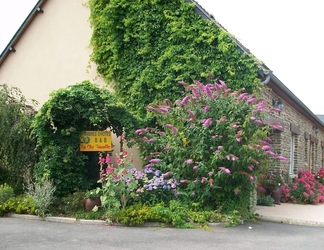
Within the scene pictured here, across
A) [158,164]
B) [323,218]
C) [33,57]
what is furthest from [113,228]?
[33,57]

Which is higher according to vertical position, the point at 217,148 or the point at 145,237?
the point at 217,148

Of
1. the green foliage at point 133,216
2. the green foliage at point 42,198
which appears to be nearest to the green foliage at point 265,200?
the green foliage at point 133,216

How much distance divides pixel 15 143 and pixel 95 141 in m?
2.14

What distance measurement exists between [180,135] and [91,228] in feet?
9.63

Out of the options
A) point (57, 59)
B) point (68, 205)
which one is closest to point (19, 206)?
point (68, 205)

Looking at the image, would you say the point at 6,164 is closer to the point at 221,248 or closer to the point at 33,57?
the point at 33,57

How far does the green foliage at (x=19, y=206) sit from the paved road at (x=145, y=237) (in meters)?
0.41

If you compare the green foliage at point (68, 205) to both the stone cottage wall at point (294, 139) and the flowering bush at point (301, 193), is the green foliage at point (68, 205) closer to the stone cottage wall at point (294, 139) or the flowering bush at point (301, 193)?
the stone cottage wall at point (294, 139)

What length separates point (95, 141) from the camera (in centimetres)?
1064

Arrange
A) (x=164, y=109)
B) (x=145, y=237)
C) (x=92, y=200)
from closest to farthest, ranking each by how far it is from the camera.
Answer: (x=145, y=237) → (x=92, y=200) → (x=164, y=109)

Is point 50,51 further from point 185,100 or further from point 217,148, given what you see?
point 217,148

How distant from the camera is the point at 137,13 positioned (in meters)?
12.4

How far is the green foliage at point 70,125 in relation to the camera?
9.95 metres

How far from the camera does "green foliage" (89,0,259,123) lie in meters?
11.1
